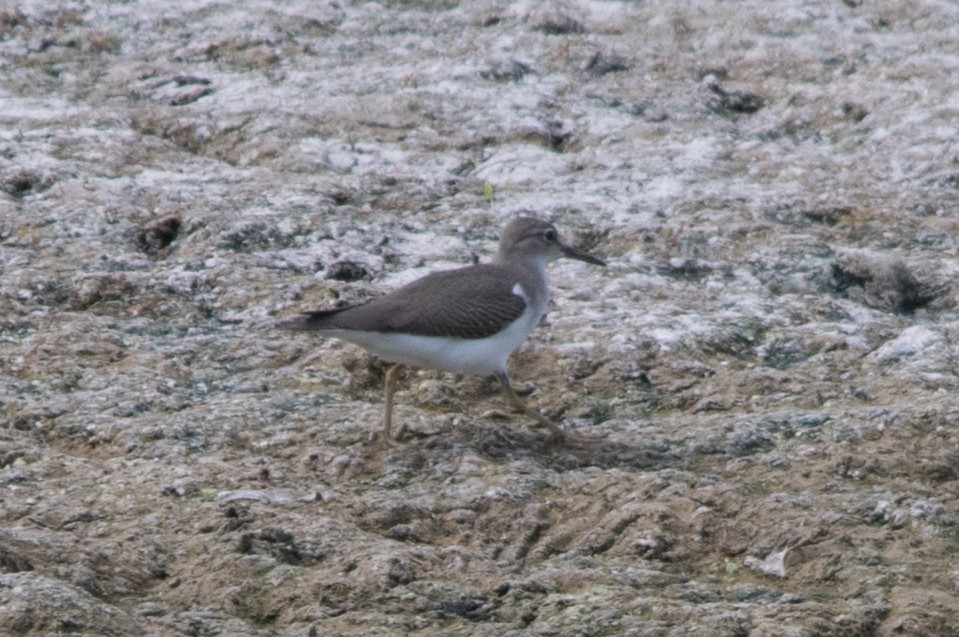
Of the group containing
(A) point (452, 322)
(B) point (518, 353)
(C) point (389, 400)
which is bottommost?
(B) point (518, 353)

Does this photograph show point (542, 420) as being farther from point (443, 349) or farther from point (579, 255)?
point (579, 255)

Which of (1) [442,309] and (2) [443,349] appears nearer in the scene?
(2) [443,349]

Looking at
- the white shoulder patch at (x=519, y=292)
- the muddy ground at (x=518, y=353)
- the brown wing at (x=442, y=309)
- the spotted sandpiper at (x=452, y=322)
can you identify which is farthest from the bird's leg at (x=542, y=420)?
the white shoulder patch at (x=519, y=292)

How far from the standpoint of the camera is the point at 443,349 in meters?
7.83

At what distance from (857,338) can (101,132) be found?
542 cm

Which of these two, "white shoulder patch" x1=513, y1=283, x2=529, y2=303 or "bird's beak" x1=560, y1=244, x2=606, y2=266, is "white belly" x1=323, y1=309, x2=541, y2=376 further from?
"bird's beak" x1=560, y1=244, x2=606, y2=266

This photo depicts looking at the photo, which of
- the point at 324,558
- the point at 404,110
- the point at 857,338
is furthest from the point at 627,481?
the point at 404,110

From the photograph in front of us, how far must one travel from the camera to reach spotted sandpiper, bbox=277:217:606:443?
7.64 m

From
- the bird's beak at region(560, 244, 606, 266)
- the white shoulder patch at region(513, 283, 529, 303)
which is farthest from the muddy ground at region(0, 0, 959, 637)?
the white shoulder patch at region(513, 283, 529, 303)

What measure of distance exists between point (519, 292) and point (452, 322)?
51 cm

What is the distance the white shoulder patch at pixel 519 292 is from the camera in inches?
323

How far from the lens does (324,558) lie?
20.1ft

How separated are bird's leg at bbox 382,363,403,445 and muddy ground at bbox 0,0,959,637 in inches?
4.0

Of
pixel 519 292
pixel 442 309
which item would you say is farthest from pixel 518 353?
pixel 442 309
